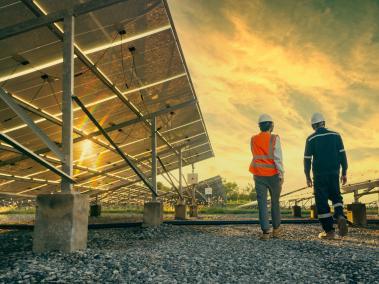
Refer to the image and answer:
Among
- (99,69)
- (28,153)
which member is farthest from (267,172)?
(99,69)

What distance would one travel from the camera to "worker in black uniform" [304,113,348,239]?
693cm

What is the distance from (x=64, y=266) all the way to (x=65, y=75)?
9.53 ft

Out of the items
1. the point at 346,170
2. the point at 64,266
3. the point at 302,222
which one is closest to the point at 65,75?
the point at 64,266

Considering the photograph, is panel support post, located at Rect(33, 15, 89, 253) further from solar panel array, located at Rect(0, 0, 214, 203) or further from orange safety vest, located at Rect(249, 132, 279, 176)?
orange safety vest, located at Rect(249, 132, 279, 176)

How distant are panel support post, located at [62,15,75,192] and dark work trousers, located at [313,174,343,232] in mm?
4542

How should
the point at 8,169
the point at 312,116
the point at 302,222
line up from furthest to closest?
1. the point at 8,169
2. the point at 302,222
3. the point at 312,116

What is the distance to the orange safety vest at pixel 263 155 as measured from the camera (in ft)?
22.7

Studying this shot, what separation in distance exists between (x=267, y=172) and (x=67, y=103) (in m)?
3.77

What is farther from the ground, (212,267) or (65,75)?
(65,75)

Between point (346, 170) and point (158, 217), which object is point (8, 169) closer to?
point (158, 217)

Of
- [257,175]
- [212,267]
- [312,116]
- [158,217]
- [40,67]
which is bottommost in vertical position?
[212,267]

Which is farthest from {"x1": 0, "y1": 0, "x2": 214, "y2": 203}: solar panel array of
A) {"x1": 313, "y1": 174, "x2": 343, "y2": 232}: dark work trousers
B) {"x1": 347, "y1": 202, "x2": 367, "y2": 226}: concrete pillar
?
{"x1": 347, "y1": 202, "x2": 367, "y2": 226}: concrete pillar

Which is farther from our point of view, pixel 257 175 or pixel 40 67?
pixel 40 67

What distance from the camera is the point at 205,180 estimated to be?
106 feet
